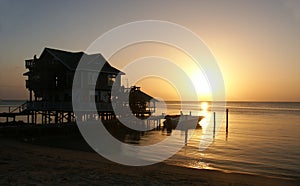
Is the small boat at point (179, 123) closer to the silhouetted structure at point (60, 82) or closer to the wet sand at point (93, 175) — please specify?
the silhouetted structure at point (60, 82)

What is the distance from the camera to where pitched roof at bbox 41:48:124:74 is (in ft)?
138

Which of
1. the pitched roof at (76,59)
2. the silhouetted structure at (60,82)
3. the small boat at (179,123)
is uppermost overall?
the pitched roof at (76,59)

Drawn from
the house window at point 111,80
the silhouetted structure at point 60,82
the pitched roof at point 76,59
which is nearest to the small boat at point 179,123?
the silhouetted structure at point 60,82

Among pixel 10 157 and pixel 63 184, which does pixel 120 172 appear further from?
pixel 10 157

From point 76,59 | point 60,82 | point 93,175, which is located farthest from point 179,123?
point 93,175

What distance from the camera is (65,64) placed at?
41.1 metres

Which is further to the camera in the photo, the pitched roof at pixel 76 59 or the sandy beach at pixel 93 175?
the pitched roof at pixel 76 59

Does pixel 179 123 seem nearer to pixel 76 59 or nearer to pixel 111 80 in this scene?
pixel 111 80

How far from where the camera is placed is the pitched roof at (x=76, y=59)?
4193 centimetres

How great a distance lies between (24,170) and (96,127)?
82.7 ft

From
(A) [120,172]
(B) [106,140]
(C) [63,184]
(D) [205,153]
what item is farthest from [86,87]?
(C) [63,184]

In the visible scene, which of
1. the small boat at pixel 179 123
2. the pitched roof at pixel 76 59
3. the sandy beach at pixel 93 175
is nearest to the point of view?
the sandy beach at pixel 93 175

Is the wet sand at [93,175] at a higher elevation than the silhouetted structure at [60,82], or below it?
below

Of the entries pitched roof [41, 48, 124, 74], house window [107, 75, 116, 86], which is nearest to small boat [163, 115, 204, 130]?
house window [107, 75, 116, 86]
